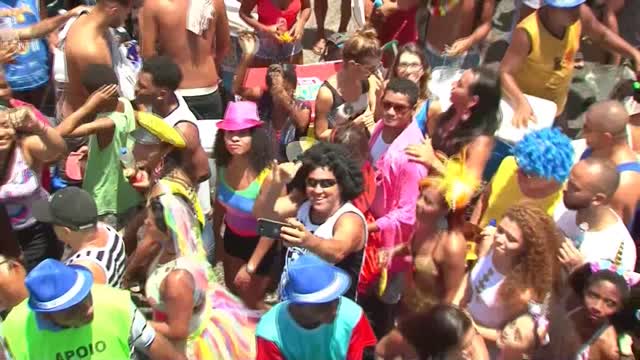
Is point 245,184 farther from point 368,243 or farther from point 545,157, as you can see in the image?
point 545,157

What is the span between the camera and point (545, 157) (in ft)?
13.2

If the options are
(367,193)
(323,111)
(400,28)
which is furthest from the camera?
(400,28)

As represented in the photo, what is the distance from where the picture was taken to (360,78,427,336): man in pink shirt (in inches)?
171

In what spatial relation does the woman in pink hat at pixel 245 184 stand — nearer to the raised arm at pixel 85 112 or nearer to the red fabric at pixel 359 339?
the raised arm at pixel 85 112

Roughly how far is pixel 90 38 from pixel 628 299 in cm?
326

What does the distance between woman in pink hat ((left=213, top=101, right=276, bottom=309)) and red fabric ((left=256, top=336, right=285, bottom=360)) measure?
114cm

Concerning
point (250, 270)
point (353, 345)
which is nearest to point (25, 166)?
point (250, 270)

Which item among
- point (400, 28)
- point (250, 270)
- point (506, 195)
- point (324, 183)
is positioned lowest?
point (250, 270)

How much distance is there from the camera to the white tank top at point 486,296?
3764 millimetres

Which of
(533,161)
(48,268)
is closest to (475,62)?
(533,161)

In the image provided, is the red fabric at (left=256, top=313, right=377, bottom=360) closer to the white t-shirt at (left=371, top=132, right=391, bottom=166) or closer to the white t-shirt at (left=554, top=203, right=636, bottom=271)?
the white t-shirt at (left=554, top=203, right=636, bottom=271)

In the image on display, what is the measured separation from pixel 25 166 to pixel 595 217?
2835mm

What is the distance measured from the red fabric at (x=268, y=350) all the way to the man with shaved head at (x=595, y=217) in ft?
4.71

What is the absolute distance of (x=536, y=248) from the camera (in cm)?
364
